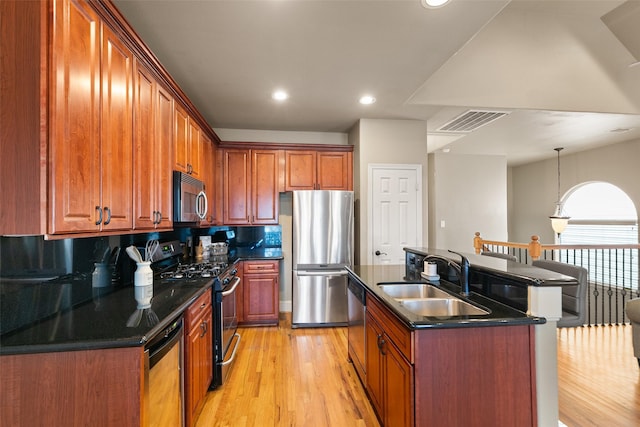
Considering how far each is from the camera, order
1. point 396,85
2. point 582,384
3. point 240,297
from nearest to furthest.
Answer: point 582,384, point 396,85, point 240,297

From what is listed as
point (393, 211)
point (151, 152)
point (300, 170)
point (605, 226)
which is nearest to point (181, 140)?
point (151, 152)

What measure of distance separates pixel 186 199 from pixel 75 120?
126cm

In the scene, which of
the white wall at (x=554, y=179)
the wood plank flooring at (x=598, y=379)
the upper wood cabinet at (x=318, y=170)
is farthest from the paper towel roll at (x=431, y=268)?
the white wall at (x=554, y=179)

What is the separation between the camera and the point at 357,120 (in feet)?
12.7

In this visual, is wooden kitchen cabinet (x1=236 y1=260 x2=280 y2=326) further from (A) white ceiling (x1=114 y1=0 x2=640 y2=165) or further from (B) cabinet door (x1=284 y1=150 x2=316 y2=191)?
(A) white ceiling (x1=114 y1=0 x2=640 y2=165)

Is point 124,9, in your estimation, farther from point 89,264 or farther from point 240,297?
point 240,297

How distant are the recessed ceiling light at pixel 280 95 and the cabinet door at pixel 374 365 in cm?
227

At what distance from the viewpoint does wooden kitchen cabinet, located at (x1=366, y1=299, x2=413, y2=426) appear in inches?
55.8

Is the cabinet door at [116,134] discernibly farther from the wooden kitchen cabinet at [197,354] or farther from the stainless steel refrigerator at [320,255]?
the stainless steel refrigerator at [320,255]

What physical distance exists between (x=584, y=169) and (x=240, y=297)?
703 cm

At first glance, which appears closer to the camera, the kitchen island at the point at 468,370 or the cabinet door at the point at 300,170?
the kitchen island at the point at 468,370

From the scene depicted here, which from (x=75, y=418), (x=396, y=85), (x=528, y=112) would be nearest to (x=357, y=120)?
(x=396, y=85)

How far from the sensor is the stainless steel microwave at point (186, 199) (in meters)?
2.33

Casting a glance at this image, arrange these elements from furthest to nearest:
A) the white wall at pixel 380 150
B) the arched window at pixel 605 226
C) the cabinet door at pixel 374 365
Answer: the arched window at pixel 605 226 → the white wall at pixel 380 150 → the cabinet door at pixel 374 365
